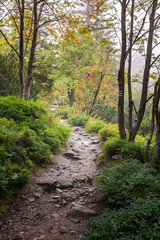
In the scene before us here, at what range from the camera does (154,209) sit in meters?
2.11

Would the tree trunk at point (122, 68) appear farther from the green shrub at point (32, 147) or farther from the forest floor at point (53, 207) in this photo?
the green shrub at point (32, 147)

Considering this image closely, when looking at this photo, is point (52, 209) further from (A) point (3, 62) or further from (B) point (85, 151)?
(A) point (3, 62)

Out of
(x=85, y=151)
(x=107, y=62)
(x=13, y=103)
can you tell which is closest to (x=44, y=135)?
(x=13, y=103)

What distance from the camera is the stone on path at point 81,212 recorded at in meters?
2.71

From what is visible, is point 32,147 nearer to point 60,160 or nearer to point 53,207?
point 60,160

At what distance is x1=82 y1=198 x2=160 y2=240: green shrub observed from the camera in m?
1.79

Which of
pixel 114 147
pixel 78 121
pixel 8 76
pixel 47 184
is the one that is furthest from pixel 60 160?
pixel 78 121

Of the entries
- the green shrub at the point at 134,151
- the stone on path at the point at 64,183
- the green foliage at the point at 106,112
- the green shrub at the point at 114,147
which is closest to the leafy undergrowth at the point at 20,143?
the stone on path at the point at 64,183

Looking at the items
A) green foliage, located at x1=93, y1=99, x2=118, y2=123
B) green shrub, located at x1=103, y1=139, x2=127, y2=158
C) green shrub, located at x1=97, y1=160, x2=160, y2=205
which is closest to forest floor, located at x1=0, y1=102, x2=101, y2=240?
green shrub, located at x1=97, y1=160, x2=160, y2=205

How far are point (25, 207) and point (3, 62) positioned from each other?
8.48m

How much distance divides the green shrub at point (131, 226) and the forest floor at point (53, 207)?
294 millimetres

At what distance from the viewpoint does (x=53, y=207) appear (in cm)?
301

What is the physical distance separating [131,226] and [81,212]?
1.07m

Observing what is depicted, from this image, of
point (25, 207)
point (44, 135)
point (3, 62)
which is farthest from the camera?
point (3, 62)
